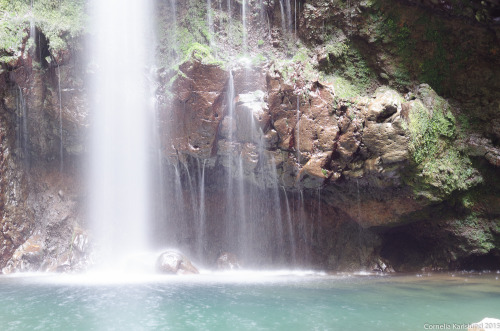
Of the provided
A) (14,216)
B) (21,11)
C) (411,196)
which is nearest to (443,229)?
(411,196)

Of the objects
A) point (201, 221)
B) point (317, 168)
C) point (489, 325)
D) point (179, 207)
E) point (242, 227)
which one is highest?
point (317, 168)

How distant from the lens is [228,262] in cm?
1761

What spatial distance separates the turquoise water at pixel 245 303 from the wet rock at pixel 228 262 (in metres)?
3.66

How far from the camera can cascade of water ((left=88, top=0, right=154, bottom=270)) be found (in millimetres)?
18031

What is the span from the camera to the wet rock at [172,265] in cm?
1551

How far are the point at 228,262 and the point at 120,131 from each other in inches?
315

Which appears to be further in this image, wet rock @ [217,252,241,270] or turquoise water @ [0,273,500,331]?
wet rock @ [217,252,241,270]

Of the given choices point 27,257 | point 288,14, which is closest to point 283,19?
point 288,14

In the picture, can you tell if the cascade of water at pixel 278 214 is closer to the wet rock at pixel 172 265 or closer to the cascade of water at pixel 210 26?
the wet rock at pixel 172 265

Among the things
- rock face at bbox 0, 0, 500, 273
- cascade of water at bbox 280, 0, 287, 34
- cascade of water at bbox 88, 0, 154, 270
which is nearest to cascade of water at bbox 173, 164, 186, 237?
rock face at bbox 0, 0, 500, 273

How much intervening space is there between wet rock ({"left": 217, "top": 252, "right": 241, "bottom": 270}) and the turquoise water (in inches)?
144

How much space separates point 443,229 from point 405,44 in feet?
25.3

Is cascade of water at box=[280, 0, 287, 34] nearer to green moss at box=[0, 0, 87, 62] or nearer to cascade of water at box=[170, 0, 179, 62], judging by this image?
cascade of water at box=[170, 0, 179, 62]

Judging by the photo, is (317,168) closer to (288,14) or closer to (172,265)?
(172,265)
